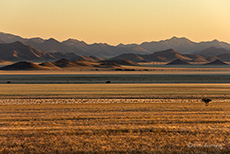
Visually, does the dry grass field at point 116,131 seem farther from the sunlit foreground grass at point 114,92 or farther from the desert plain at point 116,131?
the sunlit foreground grass at point 114,92

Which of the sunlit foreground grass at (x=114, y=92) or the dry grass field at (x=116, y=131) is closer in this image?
the dry grass field at (x=116, y=131)

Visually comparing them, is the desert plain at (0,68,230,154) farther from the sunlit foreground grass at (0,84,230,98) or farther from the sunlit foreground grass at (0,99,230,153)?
the sunlit foreground grass at (0,84,230,98)

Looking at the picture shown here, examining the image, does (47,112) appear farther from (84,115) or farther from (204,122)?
(204,122)

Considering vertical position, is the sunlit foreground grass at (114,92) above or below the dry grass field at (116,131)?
above

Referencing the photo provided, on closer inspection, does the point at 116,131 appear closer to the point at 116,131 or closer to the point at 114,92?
the point at 116,131

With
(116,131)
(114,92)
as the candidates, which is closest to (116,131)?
(116,131)

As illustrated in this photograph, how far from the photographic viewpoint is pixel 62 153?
13.4 meters

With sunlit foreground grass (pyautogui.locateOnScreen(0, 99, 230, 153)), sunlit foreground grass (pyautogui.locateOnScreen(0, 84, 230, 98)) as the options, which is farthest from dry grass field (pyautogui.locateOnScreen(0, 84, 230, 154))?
sunlit foreground grass (pyautogui.locateOnScreen(0, 84, 230, 98))

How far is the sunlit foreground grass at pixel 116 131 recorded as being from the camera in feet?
45.7

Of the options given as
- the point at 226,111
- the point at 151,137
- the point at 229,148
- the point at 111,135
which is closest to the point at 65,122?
the point at 111,135

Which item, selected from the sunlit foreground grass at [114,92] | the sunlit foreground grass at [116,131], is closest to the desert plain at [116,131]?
A: the sunlit foreground grass at [116,131]

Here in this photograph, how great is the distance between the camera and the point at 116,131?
1689 centimetres

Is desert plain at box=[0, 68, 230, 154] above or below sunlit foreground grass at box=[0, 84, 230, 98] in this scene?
below

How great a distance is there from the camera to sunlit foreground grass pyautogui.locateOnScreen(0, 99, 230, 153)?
45.7 ft
